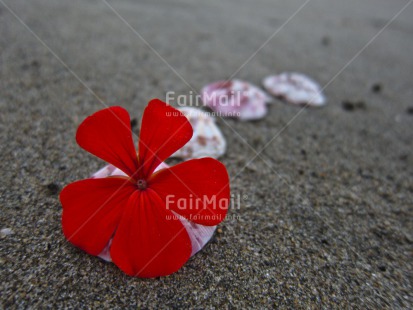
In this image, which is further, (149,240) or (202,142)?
(202,142)

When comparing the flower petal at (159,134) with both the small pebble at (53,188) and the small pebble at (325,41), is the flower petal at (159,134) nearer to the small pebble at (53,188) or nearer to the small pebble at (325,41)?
the small pebble at (53,188)

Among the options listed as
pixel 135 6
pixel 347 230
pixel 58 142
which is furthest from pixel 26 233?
pixel 135 6

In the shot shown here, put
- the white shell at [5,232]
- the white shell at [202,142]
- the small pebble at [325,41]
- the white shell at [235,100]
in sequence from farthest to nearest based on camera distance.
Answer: the small pebble at [325,41], the white shell at [235,100], the white shell at [202,142], the white shell at [5,232]

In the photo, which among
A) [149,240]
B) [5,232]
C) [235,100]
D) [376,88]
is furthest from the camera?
[376,88]

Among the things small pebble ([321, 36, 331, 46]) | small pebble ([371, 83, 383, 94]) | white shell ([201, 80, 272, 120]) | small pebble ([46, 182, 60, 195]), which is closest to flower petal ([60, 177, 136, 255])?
small pebble ([46, 182, 60, 195])

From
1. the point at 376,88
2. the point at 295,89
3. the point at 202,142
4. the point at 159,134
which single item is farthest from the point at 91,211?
the point at 376,88

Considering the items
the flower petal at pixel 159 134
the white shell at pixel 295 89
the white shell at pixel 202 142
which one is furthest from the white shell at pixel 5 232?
the white shell at pixel 295 89

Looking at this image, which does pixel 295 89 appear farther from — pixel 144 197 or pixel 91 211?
pixel 91 211
